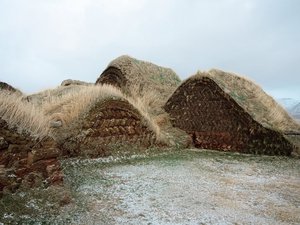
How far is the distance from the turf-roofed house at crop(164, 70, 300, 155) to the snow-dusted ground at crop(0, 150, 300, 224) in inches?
58.2

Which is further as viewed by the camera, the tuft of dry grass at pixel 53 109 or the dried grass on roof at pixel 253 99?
the dried grass on roof at pixel 253 99

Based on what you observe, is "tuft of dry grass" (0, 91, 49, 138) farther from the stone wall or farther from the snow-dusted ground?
the stone wall

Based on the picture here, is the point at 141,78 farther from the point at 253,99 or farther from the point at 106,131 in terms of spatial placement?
the point at 106,131

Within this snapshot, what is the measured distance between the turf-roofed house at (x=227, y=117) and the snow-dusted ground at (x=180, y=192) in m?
1.48

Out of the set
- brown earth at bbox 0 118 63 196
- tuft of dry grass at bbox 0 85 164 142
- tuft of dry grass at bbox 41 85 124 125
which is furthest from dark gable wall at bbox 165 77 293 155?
brown earth at bbox 0 118 63 196

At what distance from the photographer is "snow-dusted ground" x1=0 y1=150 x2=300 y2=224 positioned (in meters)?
5.07

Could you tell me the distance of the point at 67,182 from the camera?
21.1ft

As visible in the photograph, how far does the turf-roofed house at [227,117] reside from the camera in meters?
10.7

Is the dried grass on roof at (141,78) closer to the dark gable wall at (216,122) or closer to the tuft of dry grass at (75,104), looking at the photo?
the dark gable wall at (216,122)

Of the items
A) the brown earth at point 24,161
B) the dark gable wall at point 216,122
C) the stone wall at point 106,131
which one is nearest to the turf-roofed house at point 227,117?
the dark gable wall at point 216,122

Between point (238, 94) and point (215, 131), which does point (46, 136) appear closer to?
point (215, 131)

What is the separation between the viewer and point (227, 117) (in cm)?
1148

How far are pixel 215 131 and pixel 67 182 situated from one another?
645 cm

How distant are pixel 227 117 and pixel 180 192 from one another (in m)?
5.73
